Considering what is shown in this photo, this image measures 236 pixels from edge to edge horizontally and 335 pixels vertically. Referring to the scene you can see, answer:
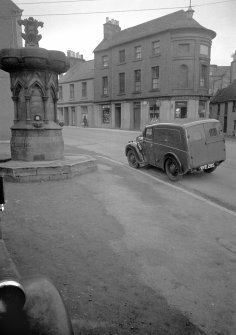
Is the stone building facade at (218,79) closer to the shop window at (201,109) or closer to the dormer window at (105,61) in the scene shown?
the shop window at (201,109)

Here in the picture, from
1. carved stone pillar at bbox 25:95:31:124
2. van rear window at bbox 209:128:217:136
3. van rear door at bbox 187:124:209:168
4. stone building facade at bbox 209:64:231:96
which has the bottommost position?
van rear door at bbox 187:124:209:168

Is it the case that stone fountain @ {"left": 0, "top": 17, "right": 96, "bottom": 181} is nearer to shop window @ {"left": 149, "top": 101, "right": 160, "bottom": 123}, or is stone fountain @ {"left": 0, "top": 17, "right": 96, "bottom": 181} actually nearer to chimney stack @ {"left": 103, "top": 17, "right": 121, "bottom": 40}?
shop window @ {"left": 149, "top": 101, "right": 160, "bottom": 123}

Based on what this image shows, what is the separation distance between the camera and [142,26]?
4041 centimetres

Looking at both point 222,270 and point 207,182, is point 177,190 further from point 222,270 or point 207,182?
point 222,270

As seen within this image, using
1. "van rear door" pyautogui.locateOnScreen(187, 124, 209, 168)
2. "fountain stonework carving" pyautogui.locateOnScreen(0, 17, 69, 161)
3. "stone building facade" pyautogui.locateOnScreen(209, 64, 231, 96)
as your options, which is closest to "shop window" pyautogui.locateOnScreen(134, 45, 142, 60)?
"stone building facade" pyautogui.locateOnScreen(209, 64, 231, 96)

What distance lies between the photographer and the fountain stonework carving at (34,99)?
1081 cm

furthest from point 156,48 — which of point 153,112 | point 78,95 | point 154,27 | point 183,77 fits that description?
point 78,95

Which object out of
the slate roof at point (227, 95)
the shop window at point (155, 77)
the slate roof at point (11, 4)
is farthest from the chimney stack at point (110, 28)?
the slate roof at point (11, 4)

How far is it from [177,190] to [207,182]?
69.4 inches

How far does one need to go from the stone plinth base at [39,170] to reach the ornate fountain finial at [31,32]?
14.4ft

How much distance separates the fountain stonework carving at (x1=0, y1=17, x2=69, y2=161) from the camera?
10806mm

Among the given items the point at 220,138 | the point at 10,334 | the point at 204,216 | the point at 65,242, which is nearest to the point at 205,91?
the point at 220,138

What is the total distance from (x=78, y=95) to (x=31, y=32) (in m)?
40.4

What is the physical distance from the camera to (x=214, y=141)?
11.2m
